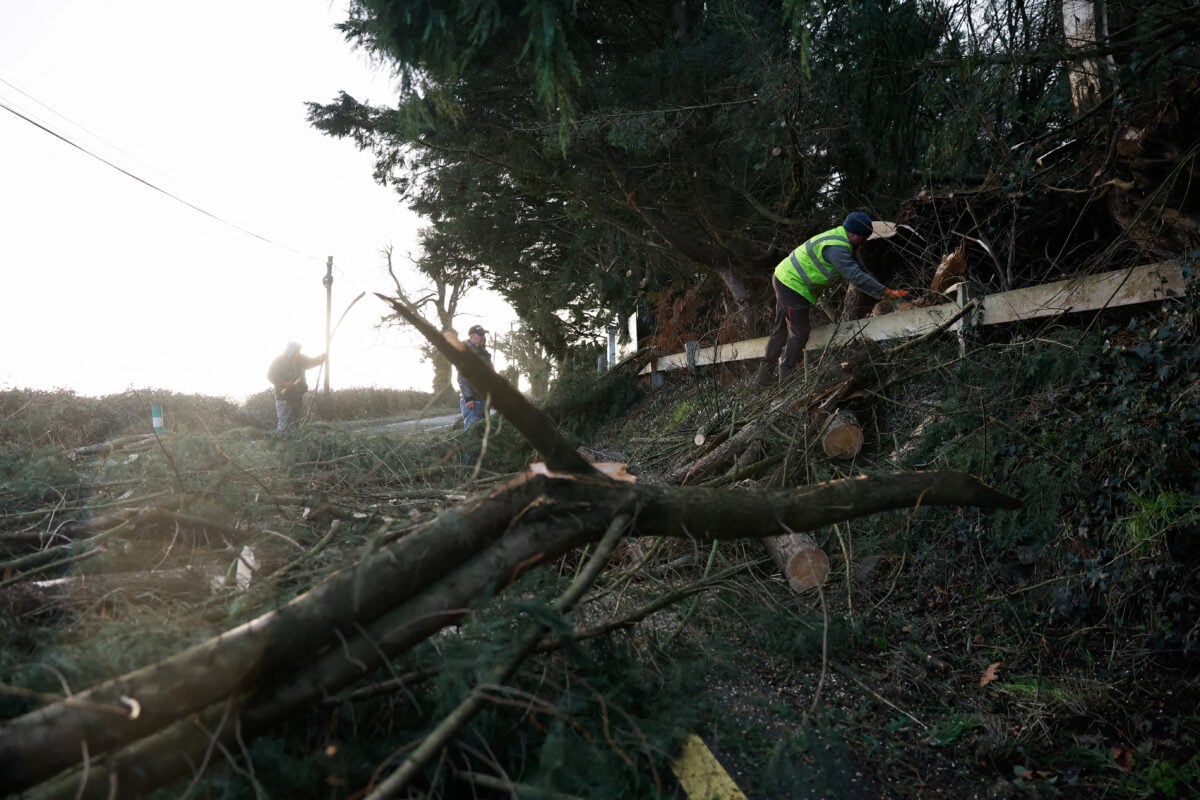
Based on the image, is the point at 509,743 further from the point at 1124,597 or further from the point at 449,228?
the point at 449,228

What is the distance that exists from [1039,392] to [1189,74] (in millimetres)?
2098

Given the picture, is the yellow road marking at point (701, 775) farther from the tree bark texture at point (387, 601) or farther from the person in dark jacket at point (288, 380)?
the person in dark jacket at point (288, 380)

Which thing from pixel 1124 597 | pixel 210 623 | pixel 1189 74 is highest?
pixel 1189 74

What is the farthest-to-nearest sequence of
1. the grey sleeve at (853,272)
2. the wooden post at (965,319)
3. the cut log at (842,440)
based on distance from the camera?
the grey sleeve at (853,272), the wooden post at (965,319), the cut log at (842,440)

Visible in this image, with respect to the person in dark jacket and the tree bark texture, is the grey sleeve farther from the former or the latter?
the person in dark jacket

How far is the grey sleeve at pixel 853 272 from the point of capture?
6586 mm

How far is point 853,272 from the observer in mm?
6602

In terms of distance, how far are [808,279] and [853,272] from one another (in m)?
0.47

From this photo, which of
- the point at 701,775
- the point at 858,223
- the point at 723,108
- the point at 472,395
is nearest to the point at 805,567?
the point at 701,775

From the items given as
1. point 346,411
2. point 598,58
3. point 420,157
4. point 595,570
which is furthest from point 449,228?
point 595,570

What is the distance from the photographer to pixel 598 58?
8.41 meters

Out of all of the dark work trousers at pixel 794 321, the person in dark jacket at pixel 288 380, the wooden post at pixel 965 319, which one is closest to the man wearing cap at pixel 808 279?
the dark work trousers at pixel 794 321

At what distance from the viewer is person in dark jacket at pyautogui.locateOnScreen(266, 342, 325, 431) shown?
29.9 feet

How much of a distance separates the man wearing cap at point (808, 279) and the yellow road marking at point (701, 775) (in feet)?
15.5
